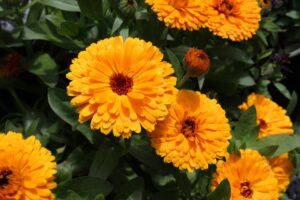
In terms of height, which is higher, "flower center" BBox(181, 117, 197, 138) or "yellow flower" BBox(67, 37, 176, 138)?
"yellow flower" BBox(67, 37, 176, 138)

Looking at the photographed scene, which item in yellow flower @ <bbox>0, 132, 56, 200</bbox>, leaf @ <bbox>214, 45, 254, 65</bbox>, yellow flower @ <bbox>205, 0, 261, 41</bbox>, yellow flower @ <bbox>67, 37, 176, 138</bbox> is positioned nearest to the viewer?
yellow flower @ <bbox>0, 132, 56, 200</bbox>

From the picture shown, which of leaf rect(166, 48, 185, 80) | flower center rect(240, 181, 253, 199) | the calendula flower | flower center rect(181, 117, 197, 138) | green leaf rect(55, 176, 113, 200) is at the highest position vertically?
leaf rect(166, 48, 185, 80)

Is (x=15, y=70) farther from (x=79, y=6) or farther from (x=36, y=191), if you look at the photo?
(x=36, y=191)

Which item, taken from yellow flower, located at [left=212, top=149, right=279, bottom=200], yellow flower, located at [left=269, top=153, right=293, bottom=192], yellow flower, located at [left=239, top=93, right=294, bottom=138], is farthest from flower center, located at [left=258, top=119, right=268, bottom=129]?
yellow flower, located at [left=212, top=149, right=279, bottom=200]

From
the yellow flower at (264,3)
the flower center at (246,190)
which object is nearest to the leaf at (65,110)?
the flower center at (246,190)

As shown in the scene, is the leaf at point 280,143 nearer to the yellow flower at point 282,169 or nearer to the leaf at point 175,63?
the yellow flower at point 282,169

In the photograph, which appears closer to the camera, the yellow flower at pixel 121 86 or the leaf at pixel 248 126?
the yellow flower at pixel 121 86

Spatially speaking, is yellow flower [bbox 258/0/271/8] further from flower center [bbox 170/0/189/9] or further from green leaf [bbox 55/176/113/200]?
green leaf [bbox 55/176/113/200]

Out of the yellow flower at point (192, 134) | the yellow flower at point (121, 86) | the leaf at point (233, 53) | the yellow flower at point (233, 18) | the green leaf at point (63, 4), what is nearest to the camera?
the yellow flower at point (121, 86)
